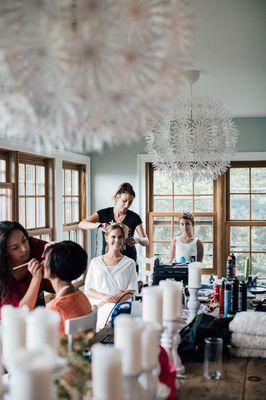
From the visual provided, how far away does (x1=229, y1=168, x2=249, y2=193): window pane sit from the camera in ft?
22.8

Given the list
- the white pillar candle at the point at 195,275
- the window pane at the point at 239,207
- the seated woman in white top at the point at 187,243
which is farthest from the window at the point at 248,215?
the white pillar candle at the point at 195,275

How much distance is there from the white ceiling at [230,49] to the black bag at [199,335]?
1186 millimetres

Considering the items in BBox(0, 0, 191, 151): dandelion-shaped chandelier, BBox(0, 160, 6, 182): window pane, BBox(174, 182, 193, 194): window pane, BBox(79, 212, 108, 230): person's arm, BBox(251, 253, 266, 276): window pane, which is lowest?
BBox(251, 253, 266, 276): window pane

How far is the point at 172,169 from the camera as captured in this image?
16.2 feet

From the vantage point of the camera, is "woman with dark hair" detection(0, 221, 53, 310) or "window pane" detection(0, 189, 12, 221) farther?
"window pane" detection(0, 189, 12, 221)

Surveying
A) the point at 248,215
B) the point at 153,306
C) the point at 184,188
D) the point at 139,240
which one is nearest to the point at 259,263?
the point at 248,215

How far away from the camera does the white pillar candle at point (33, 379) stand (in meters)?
1.12

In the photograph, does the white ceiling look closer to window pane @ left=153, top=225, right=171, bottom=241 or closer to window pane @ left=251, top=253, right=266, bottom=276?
window pane @ left=153, top=225, right=171, bottom=241

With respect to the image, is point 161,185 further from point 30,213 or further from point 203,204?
point 30,213

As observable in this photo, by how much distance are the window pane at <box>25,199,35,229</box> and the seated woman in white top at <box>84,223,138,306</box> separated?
1.55m

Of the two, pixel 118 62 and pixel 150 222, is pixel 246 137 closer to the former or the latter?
pixel 150 222

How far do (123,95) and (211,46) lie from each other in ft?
7.93

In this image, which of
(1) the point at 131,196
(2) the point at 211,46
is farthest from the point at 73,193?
(2) the point at 211,46

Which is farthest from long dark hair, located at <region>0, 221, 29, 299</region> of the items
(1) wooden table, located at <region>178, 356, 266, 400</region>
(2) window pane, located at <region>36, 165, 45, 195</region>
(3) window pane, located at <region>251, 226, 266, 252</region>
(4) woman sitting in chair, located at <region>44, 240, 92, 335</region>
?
(3) window pane, located at <region>251, 226, 266, 252</region>
